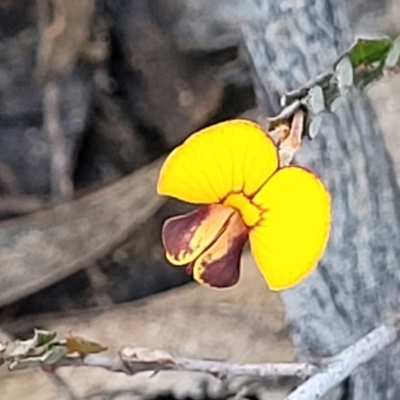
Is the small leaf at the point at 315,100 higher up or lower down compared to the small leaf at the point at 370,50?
lower down

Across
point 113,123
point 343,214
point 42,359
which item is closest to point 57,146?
point 113,123

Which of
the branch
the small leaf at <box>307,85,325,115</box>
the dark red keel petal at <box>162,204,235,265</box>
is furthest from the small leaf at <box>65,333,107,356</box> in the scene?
the small leaf at <box>307,85,325,115</box>

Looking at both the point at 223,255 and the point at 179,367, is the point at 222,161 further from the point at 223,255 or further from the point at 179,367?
the point at 179,367

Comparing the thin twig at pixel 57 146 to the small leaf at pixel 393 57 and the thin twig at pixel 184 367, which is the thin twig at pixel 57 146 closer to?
the thin twig at pixel 184 367

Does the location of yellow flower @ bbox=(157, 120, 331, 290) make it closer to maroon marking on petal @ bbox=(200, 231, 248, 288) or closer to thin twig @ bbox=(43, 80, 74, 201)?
maroon marking on petal @ bbox=(200, 231, 248, 288)

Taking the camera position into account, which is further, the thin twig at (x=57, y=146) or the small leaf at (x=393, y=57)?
the thin twig at (x=57, y=146)

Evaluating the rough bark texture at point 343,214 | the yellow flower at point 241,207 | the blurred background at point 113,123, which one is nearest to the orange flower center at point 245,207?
the yellow flower at point 241,207
